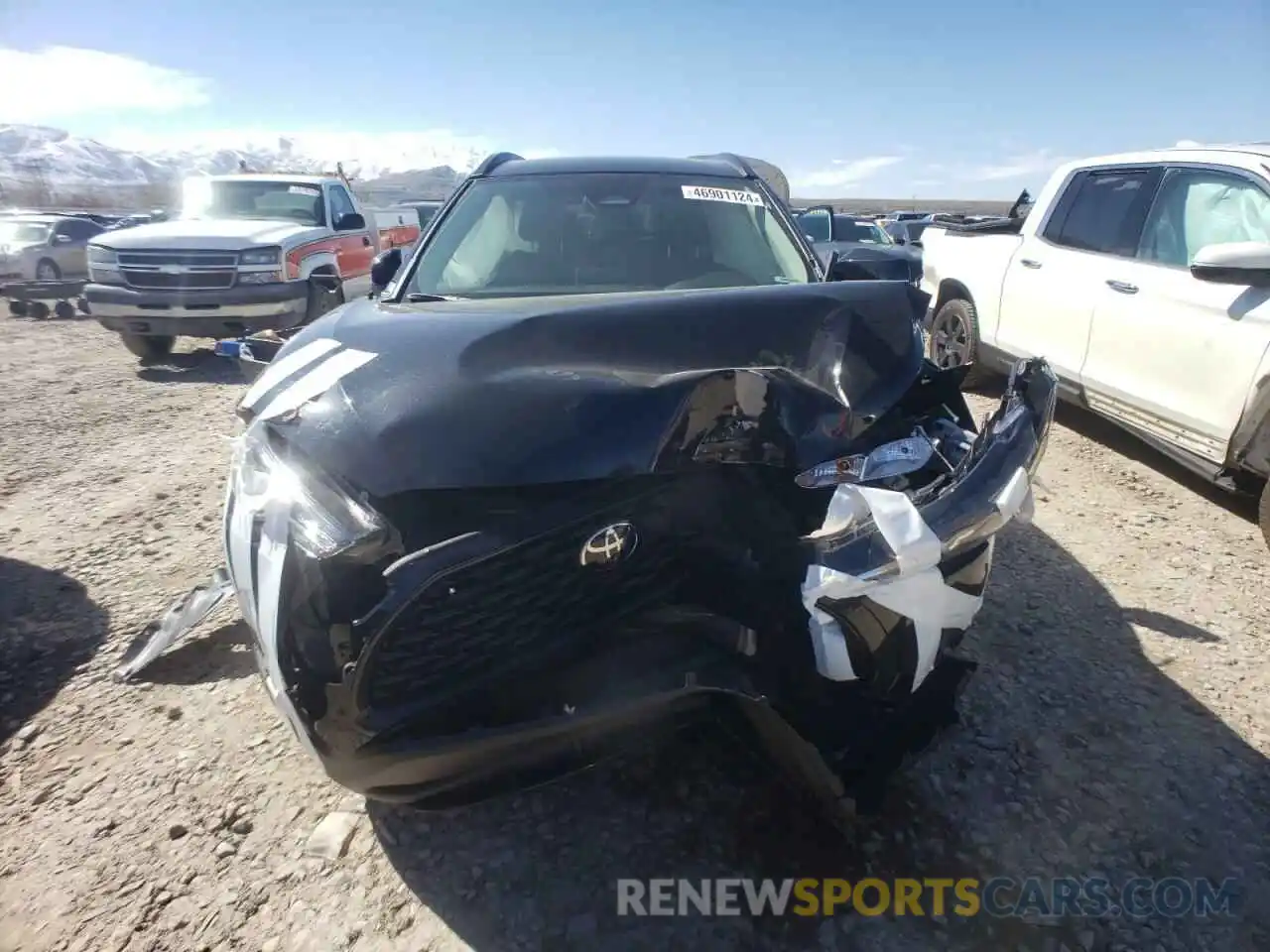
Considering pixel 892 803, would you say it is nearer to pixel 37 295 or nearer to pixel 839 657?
pixel 839 657

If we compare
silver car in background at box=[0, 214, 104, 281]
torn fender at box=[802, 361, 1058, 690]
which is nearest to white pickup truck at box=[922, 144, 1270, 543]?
torn fender at box=[802, 361, 1058, 690]

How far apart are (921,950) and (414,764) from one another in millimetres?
1191

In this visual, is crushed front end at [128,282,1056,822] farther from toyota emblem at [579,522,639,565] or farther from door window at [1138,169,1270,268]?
door window at [1138,169,1270,268]

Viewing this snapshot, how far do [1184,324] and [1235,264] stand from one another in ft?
Result: 1.67

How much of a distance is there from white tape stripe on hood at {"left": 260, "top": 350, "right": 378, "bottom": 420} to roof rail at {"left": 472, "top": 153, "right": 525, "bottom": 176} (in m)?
1.89

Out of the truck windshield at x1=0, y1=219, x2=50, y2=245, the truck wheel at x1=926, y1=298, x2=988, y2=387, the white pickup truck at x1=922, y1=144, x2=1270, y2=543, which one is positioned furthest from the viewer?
the truck windshield at x1=0, y1=219, x2=50, y2=245

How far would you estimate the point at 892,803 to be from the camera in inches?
83.3

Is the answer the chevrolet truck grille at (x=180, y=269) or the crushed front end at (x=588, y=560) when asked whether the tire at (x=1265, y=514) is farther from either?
the chevrolet truck grille at (x=180, y=269)

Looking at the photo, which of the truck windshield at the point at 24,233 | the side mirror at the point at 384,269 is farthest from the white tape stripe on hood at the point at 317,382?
the truck windshield at the point at 24,233

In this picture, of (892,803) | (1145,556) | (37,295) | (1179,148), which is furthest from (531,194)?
(37,295)

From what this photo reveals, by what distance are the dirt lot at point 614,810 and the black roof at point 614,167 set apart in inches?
86.8

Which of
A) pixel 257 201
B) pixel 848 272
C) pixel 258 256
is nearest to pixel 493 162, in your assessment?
pixel 848 272

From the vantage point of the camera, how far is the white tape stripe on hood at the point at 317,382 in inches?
71.0

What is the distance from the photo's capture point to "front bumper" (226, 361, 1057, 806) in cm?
151
